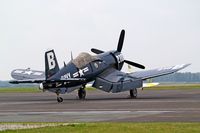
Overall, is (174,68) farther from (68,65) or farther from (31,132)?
(31,132)

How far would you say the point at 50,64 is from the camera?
39.9 meters

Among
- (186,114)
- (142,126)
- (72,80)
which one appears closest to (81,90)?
(72,80)

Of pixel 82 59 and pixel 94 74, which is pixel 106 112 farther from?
pixel 94 74

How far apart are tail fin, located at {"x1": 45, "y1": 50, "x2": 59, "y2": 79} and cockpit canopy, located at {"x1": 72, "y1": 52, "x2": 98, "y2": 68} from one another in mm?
1775

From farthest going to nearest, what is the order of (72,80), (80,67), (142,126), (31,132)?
(80,67) → (72,80) → (142,126) → (31,132)

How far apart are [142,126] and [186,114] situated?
6079mm

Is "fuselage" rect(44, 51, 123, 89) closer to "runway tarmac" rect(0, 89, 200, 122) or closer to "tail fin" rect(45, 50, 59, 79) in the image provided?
"tail fin" rect(45, 50, 59, 79)

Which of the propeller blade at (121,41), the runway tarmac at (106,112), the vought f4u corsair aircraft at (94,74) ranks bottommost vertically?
the runway tarmac at (106,112)

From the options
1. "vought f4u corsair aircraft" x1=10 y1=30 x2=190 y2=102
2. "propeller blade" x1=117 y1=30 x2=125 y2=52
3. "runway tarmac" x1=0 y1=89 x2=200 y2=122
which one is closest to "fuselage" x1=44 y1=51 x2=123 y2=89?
"vought f4u corsair aircraft" x1=10 y1=30 x2=190 y2=102

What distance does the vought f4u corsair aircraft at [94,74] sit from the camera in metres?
39.5

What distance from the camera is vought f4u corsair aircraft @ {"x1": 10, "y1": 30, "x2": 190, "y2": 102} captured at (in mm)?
39500

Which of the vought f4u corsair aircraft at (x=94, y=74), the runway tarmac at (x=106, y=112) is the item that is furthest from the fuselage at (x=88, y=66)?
the runway tarmac at (x=106, y=112)

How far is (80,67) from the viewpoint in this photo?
4156 cm

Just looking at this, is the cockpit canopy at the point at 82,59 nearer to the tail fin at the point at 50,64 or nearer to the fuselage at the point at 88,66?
the fuselage at the point at 88,66
